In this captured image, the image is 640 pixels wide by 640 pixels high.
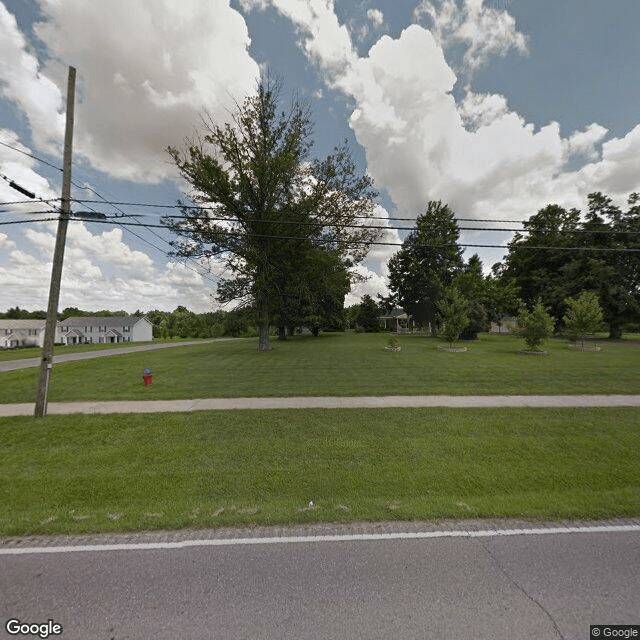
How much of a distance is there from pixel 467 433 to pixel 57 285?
10041 millimetres

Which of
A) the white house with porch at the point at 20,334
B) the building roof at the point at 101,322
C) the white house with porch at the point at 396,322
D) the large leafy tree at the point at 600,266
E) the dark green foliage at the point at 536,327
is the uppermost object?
the large leafy tree at the point at 600,266

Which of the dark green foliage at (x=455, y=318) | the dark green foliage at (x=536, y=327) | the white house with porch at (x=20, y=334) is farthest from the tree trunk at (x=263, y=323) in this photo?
the white house with porch at (x=20, y=334)

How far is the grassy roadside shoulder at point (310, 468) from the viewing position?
381cm

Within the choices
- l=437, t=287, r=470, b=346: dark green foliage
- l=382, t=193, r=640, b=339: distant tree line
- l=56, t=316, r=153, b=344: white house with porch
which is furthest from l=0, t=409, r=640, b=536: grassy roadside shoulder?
l=56, t=316, r=153, b=344: white house with porch

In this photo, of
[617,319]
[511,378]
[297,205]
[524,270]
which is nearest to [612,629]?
[511,378]

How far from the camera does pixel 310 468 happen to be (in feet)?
16.2

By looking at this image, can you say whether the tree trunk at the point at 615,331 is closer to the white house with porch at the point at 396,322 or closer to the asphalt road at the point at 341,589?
the white house with porch at the point at 396,322

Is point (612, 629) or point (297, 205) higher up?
point (297, 205)

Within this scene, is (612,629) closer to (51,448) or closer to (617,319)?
(51,448)

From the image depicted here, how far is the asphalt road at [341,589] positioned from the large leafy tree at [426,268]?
1412 inches

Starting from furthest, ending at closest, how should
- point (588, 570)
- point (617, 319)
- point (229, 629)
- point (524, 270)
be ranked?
point (524, 270)
point (617, 319)
point (588, 570)
point (229, 629)

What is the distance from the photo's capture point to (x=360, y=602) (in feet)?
8.19

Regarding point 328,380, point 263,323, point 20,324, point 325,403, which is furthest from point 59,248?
point 20,324

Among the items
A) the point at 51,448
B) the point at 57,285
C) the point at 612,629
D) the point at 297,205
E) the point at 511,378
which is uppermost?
the point at 297,205
